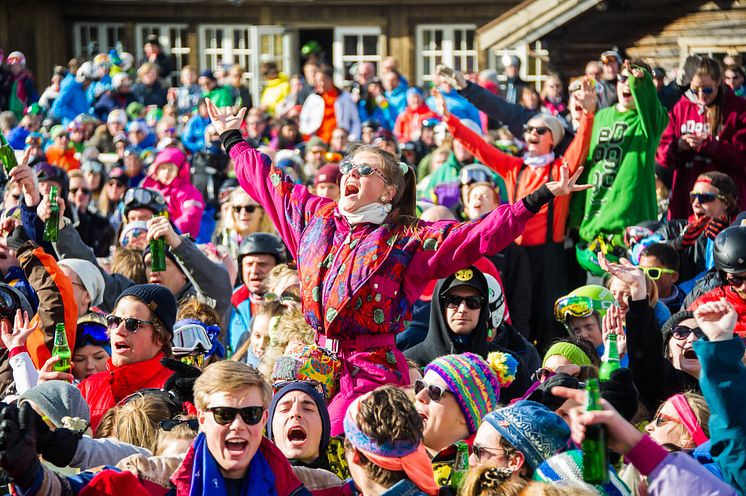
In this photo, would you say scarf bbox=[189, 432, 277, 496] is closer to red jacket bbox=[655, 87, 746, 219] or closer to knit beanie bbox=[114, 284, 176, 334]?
knit beanie bbox=[114, 284, 176, 334]

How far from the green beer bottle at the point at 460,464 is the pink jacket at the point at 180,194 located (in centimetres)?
628

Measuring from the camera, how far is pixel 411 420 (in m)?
3.93

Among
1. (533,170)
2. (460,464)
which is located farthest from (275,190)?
(533,170)

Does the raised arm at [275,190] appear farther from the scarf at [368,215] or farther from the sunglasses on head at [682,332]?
the sunglasses on head at [682,332]

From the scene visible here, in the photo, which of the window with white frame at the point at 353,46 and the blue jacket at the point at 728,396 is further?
the window with white frame at the point at 353,46

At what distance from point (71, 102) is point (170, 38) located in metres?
5.59

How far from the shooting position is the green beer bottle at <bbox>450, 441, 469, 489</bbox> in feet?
13.7

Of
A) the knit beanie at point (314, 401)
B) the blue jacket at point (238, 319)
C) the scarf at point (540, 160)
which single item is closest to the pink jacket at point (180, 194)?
the blue jacket at point (238, 319)

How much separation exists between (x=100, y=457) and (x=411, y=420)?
109 cm

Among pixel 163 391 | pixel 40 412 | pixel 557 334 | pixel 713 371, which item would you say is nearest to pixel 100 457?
pixel 40 412

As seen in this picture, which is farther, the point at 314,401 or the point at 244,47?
the point at 244,47

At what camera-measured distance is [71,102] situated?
1970 centimetres

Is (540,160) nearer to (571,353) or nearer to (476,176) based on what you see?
(476,176)

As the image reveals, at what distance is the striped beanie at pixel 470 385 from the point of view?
4688 mm
